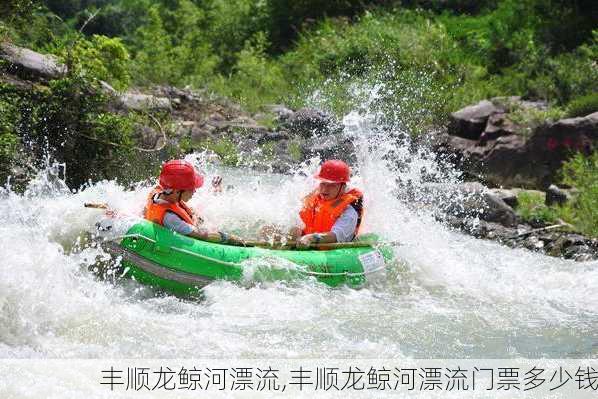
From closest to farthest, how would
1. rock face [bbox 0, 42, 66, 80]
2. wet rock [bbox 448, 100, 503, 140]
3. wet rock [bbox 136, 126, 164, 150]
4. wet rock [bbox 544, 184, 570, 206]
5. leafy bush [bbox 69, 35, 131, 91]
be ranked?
1. leafy bush [bbox 69, 35, 131, 91]
2. rock face [bbox 0, 42, 66, 80]
3. wet rock [bbox 136, 126, 164, 150]
4. wet rock [bbox 544, 184, 570, 206]
5. wet rock [bbox 448, 100, 503, 140]

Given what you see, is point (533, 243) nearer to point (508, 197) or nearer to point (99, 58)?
point (508, 197)

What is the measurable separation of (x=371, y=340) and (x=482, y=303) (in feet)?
5.75

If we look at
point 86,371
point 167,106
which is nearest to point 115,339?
point 86,371

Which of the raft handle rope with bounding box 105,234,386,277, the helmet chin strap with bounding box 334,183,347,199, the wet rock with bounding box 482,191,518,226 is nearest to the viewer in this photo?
the raft handle rope with bounding box 105,234,386,277

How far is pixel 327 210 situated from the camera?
8125mm

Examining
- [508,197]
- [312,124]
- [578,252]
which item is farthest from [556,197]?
[312,124]

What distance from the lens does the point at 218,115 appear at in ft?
58.7

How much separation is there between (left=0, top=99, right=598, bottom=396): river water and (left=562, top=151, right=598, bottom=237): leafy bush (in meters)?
1.88

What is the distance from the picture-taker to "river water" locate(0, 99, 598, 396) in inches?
232

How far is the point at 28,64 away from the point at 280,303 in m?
5.27

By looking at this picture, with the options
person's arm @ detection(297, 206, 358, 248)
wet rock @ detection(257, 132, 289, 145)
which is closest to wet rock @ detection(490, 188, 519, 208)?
wet rock @ detection(257, 132, 289, 145)

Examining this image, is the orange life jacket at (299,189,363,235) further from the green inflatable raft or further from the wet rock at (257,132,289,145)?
the wet rock at (257,132,289,145)

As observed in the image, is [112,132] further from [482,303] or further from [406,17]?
[406,17]

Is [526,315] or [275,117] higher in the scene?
[275,117]
